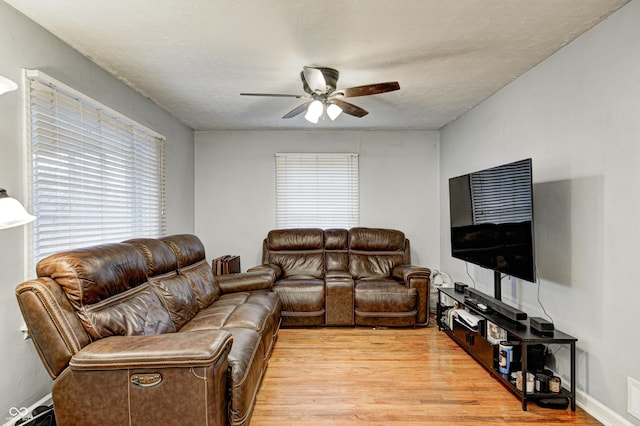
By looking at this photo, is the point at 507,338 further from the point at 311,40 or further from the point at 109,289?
the point at 109,289

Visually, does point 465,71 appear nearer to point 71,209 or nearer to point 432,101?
point 432,101

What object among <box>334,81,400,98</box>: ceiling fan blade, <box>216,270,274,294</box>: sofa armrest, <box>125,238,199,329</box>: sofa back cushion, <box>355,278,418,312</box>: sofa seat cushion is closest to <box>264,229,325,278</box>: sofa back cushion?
<box>355,278,418,312</box>: sofa seat cushion

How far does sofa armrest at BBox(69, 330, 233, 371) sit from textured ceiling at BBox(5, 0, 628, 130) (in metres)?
1.81

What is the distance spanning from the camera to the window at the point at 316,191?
502 cm

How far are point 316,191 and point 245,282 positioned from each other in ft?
6.13

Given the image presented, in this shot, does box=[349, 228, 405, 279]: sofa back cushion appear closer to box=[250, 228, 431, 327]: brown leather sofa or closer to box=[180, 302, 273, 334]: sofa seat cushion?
box=[250, 228, 431, 327]: brown leather sofa

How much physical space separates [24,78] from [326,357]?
300 centimetres

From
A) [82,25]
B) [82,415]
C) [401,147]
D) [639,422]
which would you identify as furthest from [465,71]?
[82,415]

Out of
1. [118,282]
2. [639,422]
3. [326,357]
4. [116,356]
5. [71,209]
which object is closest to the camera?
[116,356]

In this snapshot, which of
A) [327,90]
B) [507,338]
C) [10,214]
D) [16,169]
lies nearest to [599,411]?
[507,338]

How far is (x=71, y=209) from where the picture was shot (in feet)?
8.01

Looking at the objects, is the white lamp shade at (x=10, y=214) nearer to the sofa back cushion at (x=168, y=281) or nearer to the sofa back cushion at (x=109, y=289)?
the sofa back cushion at (x=109, y=289)

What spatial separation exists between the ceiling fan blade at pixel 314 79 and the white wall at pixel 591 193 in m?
1.75

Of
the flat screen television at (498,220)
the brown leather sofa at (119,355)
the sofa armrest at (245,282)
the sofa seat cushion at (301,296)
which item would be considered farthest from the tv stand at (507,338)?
the sofa armrest at (245,282)
